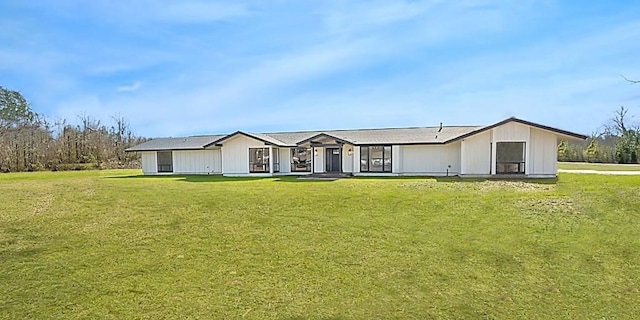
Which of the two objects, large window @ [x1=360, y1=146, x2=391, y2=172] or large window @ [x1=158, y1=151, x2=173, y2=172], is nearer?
large window @ [x1=360, y1=146, x2=391, y2=172]

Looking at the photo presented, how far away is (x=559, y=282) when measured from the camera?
6.65 metres

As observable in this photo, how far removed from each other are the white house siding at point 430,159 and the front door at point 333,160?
3.56 m

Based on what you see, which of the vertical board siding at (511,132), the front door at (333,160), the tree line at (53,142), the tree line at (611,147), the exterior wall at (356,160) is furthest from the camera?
the tree line at (611,147)

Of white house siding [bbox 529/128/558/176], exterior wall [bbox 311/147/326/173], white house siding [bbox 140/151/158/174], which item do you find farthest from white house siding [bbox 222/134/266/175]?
white house siding [bbox 529/128/558/176]

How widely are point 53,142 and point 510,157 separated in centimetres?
3543

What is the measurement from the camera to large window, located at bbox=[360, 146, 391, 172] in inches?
864

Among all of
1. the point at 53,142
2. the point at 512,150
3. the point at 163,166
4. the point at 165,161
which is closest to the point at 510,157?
the point at 512,150

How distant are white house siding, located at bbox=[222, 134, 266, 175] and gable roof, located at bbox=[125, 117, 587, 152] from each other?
1.17ft

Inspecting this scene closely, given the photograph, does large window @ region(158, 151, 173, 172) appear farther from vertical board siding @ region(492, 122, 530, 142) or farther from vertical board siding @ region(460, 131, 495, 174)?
vertical board siding @ region(492, 122, 530, 142)

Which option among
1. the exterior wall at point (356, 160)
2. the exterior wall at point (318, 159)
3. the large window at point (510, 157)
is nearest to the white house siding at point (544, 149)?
the large window at point (510, 157)

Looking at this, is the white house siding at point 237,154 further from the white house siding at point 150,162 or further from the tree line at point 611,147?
the tree line at point 611,147

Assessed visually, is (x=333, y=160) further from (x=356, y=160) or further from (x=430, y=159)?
(x=430, y=159)

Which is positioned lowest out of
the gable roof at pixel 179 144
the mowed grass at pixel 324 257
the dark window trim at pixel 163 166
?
the mowed grass at pixel 324 257

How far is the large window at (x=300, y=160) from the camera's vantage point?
2372 cm
